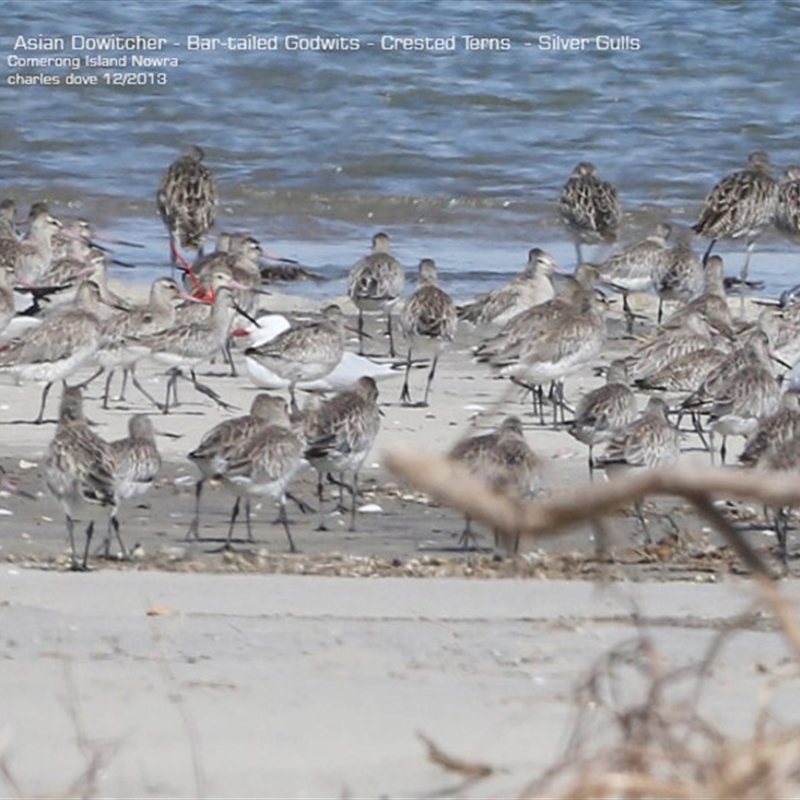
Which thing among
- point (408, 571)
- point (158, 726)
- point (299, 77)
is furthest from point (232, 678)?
point (299, 77)

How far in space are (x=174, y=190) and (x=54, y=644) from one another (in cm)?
1164

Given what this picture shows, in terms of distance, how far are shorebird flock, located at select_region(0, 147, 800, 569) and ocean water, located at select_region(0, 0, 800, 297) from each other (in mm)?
812

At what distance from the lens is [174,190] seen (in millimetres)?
17906

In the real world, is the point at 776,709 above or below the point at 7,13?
below

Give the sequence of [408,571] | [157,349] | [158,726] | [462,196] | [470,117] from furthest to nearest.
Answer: [470,117], [462,196], [157,349], [408,571], [158,726]

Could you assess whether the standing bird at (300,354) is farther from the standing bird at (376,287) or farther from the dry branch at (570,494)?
the dry branch at (570,494)

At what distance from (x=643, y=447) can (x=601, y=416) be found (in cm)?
70

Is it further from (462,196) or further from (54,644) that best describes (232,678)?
(462,196)

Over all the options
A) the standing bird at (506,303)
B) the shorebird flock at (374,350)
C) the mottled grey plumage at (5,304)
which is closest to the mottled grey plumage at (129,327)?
the shorebird flock at (374,350)

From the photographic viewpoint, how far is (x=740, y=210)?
57.9ft

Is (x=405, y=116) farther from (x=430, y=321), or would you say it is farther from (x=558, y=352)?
(x=558, y=352)

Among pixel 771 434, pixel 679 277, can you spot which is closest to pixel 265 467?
pixel 771 434

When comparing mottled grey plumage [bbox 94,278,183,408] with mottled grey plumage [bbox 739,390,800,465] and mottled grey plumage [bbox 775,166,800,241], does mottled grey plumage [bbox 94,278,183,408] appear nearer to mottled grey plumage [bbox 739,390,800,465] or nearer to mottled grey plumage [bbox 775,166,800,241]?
mottled grey plumage [bbox 739,390,800,465]

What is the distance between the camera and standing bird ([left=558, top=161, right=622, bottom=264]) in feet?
57.4
